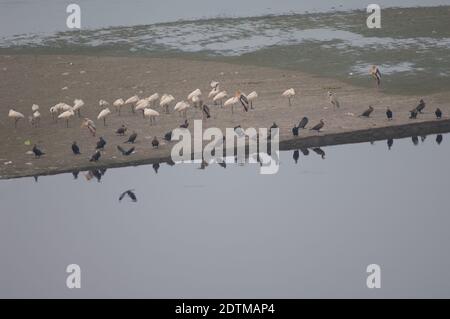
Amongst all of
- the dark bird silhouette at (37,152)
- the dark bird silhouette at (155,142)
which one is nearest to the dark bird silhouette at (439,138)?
the dark bird silhouette at (155,142)

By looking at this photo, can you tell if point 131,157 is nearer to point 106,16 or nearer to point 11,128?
point 11,128

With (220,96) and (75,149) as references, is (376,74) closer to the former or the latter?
(220,96)

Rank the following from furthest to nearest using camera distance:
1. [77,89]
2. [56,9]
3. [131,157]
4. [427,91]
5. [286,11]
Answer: [56,9], [286,11], [77,89], [427,91], [131,157]

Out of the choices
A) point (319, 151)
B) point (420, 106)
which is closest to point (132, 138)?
point (319, 151)

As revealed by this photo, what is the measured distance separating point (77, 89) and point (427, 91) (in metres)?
9.48

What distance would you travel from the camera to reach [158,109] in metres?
28.1

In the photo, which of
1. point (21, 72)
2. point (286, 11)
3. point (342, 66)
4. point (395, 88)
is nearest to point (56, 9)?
point (286, 11)

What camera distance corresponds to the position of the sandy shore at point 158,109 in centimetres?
2494

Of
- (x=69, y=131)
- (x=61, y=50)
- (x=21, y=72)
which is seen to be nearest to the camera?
(x=69, y=131)

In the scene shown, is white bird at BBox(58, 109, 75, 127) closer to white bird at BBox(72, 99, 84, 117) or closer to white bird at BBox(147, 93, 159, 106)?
white bird at BBox(72, 99, 84, 117)

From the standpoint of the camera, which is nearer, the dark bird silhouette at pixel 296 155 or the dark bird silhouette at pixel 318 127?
the dark bird silhouette at pixel 296 155

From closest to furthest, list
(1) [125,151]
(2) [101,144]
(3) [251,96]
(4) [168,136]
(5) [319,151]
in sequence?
(1) [125,151]
(2) [101,144]
(5) [319,151]
(4) [168,136]
(3) [251,96]

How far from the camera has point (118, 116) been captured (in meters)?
27.7

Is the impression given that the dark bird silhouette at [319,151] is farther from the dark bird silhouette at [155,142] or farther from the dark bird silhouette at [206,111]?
the dark bird silhouette at [155,142]
